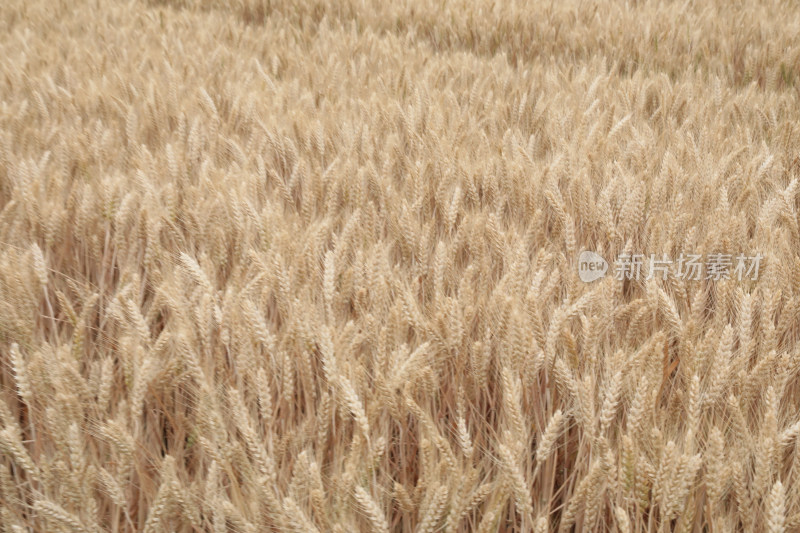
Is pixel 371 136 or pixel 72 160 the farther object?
pixel 371 136

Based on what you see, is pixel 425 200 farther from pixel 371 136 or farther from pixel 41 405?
pixel 41 405

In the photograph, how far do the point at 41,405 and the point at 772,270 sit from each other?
120 cm

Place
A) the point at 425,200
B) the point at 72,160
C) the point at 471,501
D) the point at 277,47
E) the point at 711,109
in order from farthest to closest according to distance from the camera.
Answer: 1. the point at 277,47
2. the point at 711,109
3. the point at 72,160
4. the point at 425,200
5. the point at 471,501

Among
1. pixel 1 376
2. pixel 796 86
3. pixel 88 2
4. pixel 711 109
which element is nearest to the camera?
pixel 1 376

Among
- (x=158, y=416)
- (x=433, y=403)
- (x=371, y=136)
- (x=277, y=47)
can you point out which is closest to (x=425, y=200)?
(x=371, y=136)

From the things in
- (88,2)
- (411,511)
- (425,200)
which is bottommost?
(411,511)

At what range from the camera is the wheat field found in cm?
81

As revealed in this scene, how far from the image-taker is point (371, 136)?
1908 millimetres

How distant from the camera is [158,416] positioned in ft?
3.28

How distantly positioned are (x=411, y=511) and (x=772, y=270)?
29.8 inches

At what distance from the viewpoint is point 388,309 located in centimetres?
113

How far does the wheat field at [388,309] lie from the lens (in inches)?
31.9

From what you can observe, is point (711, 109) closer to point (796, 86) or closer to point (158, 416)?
point (796, 86)

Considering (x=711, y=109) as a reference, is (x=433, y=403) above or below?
below
